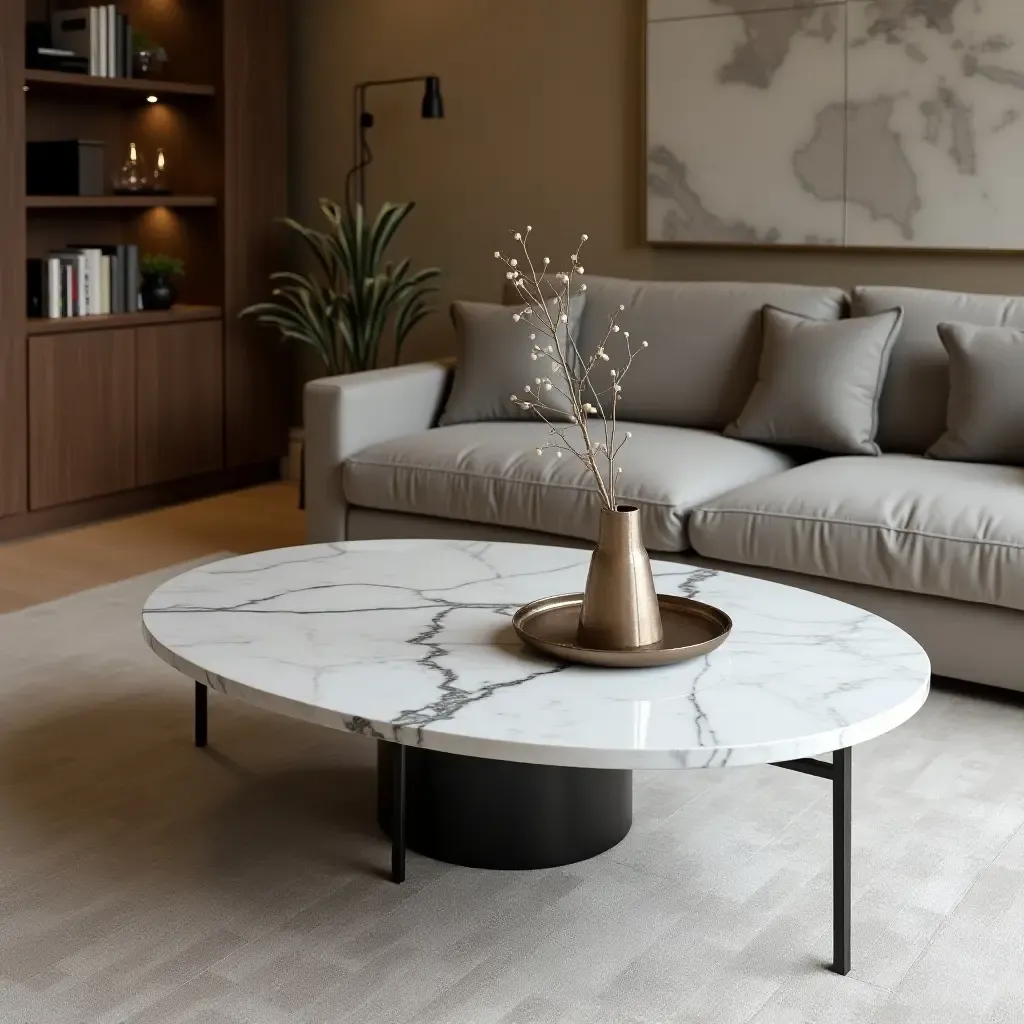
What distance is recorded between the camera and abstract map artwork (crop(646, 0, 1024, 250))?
4.09 m

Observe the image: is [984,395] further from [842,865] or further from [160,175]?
[160,175]

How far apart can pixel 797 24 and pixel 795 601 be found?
250 cm

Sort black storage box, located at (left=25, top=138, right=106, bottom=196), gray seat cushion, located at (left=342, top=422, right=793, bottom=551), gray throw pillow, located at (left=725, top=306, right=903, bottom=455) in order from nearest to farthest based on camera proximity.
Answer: gray seat cushion, located at (left=342, top=422, right=793, bottom=551) → gray throw pillow, located at (left=725, top=306, right=903, bottom=455) → black storage box, located at (left=25, top=138, right=106, bottom=196)

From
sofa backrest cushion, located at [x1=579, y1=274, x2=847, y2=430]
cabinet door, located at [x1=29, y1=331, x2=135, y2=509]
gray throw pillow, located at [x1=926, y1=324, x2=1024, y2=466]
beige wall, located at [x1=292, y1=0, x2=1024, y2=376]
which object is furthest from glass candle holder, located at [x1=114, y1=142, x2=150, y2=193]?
gray throw pillow, located at [x1=926, y1=324, x2=1024, y2=466]

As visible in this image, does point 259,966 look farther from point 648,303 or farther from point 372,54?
point 372,54

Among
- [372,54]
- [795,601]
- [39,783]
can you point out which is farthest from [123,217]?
[795,601]

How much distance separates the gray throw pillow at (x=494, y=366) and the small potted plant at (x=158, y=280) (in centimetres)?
144

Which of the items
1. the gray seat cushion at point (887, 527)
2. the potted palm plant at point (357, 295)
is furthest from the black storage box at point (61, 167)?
the gray seat cushion at point (887, 527)

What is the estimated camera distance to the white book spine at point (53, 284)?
4.82 m

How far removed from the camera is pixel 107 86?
493cm

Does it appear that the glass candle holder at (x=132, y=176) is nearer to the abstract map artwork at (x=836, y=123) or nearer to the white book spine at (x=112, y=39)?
the white book spine at (x=112, y=39)

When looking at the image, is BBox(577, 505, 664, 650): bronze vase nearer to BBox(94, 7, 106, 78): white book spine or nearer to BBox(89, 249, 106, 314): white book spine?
BBox(89, 249, 106, 314): white book spine

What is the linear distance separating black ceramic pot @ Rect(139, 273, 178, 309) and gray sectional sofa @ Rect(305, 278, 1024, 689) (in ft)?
4.46

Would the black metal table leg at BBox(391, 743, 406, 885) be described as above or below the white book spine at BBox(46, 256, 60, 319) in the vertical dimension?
below
